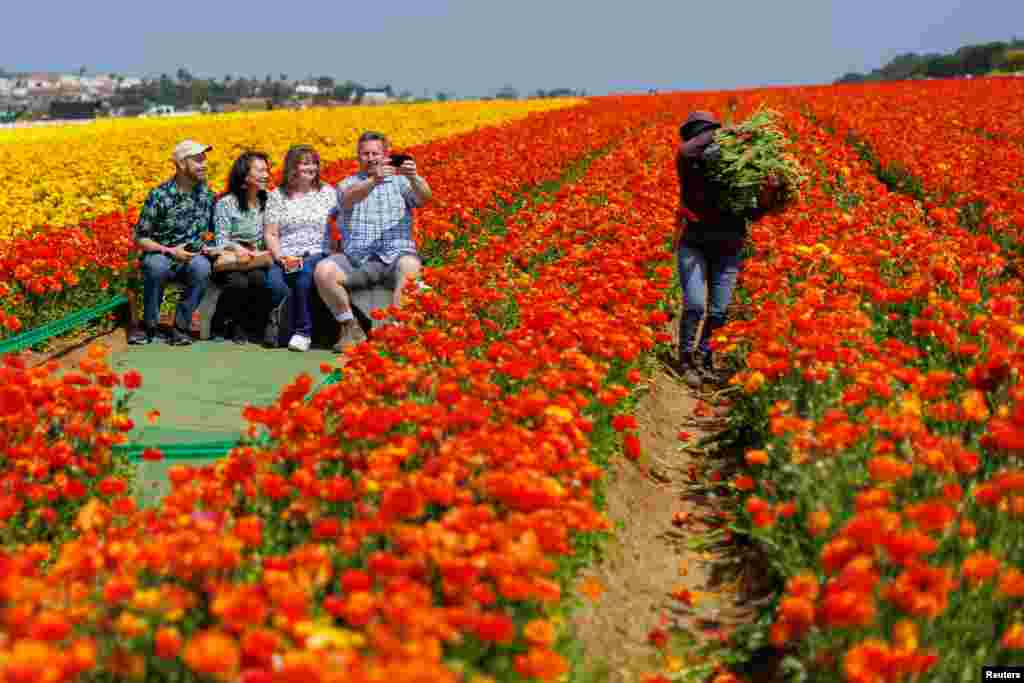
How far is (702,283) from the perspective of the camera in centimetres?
674

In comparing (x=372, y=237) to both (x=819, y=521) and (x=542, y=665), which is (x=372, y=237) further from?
(x=542, y=665)

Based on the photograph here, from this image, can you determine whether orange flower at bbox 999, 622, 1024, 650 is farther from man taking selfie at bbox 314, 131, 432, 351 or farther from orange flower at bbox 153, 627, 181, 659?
man taking selfie at bbox 314, 131, 432, 351

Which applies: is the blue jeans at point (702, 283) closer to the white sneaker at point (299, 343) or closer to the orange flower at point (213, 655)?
the white sneaker at point (299, 343)

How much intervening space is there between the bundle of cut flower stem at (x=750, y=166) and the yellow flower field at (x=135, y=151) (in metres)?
7.42

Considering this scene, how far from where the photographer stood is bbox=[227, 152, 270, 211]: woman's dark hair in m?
8.00

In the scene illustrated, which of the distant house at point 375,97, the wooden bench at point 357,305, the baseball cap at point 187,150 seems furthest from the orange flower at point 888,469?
the distant house at point 375,97

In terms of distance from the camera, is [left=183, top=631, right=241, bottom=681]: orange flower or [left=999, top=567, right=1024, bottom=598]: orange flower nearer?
[left=183, top=631, right=241, bottom=681]: orange flower

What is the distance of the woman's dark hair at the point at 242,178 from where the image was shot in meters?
8.00

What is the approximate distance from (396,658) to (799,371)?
3044 mm

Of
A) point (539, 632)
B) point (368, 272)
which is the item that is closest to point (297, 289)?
point (368, 272)

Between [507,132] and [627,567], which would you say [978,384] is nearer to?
[627,567]

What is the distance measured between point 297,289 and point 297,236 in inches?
21.9

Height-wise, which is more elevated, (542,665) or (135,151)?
(135,151)

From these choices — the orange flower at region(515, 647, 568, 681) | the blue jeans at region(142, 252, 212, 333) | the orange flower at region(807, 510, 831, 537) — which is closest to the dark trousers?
the blue jeans at region(142, 252, 212, 333)
